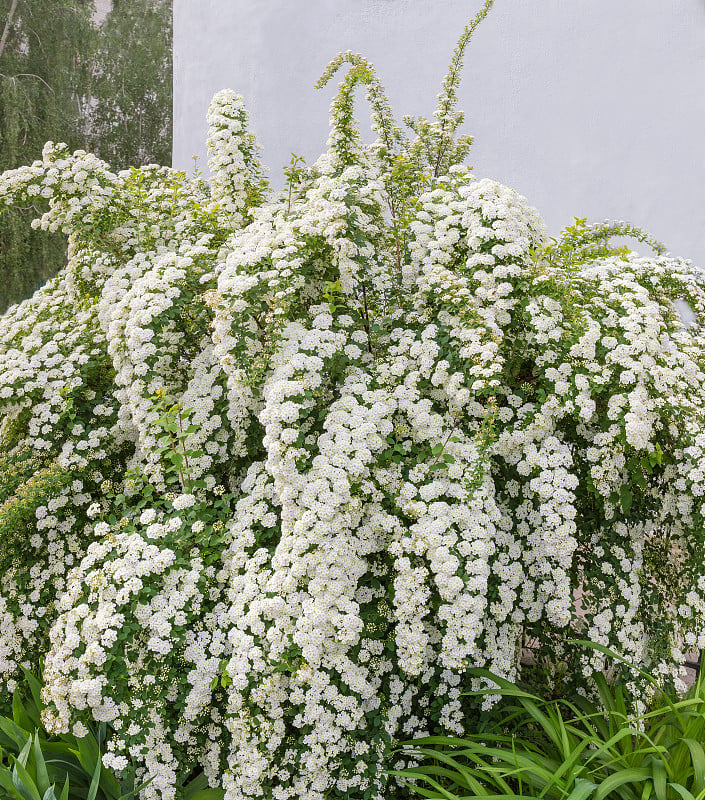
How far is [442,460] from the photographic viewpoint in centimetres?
187

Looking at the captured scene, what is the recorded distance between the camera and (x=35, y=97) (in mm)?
7500

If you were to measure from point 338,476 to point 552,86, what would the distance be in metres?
A: 3.92

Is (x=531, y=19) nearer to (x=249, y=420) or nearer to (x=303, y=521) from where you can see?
(x=249, y=420)

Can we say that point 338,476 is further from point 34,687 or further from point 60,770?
point 34,687

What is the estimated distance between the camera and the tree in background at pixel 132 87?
7.96 metres

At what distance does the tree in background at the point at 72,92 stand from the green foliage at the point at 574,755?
7295mm

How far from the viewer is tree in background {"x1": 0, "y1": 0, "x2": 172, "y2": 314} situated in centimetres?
736

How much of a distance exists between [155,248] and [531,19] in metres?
3.46

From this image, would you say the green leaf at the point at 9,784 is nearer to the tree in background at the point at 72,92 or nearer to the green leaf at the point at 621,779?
the green leaf at the point at 621,779

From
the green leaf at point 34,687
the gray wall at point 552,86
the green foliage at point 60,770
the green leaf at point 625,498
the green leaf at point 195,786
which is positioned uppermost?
the gray wall at point 552,86

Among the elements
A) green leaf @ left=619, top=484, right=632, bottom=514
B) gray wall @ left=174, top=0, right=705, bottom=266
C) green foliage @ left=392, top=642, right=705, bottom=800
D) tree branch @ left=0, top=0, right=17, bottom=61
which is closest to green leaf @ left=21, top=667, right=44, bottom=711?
green foliage @ left=392, top=642, right=705, bottom=800

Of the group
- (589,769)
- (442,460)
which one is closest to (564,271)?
(442,460)

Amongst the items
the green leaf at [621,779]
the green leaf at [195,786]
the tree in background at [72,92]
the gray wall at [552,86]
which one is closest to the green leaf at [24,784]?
the green leaf at [195,786]

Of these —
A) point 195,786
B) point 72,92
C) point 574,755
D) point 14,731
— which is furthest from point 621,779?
point 72,92
